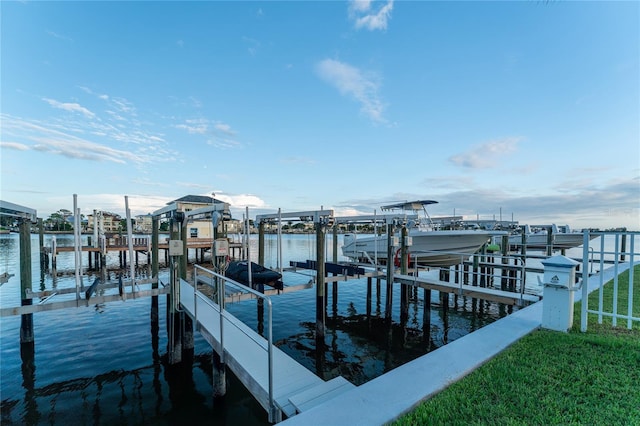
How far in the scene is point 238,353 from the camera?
496cm

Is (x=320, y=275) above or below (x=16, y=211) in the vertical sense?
below

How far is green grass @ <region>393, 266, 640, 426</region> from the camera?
258 centimetres

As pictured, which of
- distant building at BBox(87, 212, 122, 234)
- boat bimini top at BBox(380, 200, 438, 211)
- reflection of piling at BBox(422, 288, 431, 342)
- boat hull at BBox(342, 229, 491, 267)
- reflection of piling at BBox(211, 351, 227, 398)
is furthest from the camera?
boat bimini top at BBox(380, 200, 438, 211)

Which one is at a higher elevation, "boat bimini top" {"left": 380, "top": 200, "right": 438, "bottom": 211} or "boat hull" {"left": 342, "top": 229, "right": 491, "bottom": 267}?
"boat bimini top" {"left": 380, "top": 200, "right": 438, "bottom": 211}

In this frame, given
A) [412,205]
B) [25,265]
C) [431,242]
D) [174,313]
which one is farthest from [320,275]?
[412,205]

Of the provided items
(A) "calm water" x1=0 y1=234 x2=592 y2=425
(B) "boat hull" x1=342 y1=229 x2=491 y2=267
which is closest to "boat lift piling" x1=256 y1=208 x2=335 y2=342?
(A) "calm water" x1=0 y1=234 x2=592 y2=425

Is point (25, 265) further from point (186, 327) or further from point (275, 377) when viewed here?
point (275, 377)

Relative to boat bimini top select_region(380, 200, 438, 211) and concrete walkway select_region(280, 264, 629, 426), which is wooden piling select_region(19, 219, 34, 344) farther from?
boat bimini top select_region(380, 200, 438, 211)

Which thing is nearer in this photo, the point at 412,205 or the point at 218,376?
the point at 218,376

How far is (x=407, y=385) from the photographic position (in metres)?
3.12

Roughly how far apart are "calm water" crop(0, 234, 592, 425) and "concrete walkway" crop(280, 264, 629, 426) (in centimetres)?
344

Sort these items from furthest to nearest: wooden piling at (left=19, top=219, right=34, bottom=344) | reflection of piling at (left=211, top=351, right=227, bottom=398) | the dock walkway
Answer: wooden piling at (left=19, top=219, right=34, bottom=344), reflection of piling at (left=211, top=351, right=227, bottom=398), the dock walkway

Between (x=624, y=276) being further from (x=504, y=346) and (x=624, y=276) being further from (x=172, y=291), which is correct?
(x=172, y=291)

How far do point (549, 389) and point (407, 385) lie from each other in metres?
1.42
